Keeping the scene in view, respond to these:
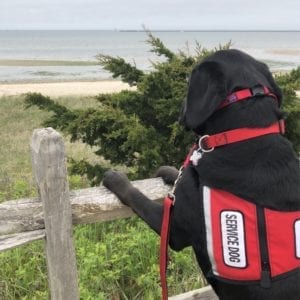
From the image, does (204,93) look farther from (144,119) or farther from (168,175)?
(144,119)

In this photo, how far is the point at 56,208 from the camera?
2410mm

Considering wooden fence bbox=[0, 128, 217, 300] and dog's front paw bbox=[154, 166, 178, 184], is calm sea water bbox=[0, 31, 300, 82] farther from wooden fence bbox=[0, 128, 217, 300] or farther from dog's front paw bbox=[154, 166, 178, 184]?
wooden fence bbox=[0, 128, 217, 300]

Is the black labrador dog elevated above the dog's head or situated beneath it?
situated beneath

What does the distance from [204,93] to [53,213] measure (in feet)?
2.93

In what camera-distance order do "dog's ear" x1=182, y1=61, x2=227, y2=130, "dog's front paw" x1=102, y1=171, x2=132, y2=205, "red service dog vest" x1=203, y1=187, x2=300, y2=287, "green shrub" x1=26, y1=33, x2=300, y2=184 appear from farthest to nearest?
"green shrub" x1=26, y1=33, x2=300, y2=184, "dog's front paw" x1=102, y1=171, x2=132, y2=205, "dog's ear" x1=182, y1=61, x2=227, y2=130, "red service dog vest" x1=203, y1=187, x2=300, y2=287

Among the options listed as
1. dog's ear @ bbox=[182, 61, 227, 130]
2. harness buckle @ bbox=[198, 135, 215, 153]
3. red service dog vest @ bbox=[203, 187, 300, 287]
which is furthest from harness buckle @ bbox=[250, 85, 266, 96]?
red service dog vest @ bbox=[203, 187, 300, 287]

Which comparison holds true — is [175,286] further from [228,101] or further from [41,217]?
[228,101]

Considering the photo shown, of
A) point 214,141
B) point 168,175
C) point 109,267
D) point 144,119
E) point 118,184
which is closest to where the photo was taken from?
point 214,141

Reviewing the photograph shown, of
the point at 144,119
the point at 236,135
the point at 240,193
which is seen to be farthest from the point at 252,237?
the point at 144,119

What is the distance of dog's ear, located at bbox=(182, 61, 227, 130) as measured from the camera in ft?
7.55

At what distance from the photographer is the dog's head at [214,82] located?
2.31 metres

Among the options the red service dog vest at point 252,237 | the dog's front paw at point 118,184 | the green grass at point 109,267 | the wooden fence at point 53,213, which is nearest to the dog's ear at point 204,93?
the red service dog vest at point 252,237

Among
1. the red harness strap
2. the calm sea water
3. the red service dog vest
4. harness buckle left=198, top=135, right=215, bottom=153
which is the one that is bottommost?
the calm sea water

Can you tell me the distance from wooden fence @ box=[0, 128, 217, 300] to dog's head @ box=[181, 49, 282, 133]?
0.62 meters
